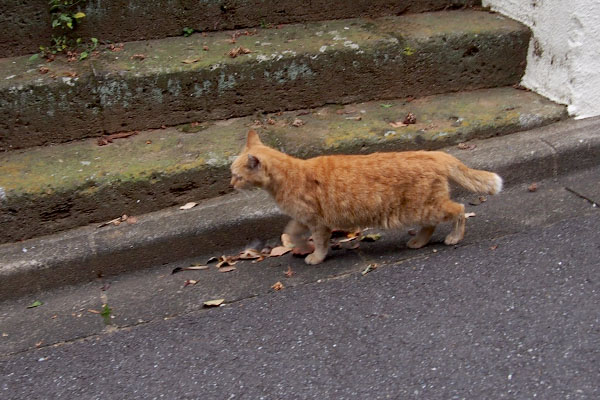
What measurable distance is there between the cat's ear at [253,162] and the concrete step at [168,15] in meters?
1.97

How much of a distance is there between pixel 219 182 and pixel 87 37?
1744 millimetres

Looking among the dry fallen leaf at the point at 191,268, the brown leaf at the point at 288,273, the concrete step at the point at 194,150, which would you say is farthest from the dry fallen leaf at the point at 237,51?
the brown leaf at the point at 288,273

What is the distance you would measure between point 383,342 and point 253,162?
4.25 ft

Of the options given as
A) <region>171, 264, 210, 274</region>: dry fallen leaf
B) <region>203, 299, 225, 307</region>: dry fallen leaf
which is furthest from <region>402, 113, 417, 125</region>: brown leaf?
<region>203, 299, 225, 307</region>: dry fallen leaf

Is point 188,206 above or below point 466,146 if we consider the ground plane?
below

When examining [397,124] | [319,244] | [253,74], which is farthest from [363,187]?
[253,74]

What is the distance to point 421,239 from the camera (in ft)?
12.1

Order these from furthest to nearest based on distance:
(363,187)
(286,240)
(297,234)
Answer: (286,240)
(297,234)
(363,187)

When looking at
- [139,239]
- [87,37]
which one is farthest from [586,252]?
[87,37]

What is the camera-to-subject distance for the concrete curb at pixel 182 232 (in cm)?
362

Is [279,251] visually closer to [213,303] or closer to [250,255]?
[250,255]

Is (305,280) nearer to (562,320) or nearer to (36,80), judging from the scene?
(562,320)

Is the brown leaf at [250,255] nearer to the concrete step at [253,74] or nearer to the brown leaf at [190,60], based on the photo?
the concrete step at [253,74]

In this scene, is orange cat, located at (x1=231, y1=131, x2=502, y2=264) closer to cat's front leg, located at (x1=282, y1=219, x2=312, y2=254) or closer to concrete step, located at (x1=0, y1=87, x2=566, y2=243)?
cat's front leg, located at (x1=282, y1=219, x2=312, y2=254)
